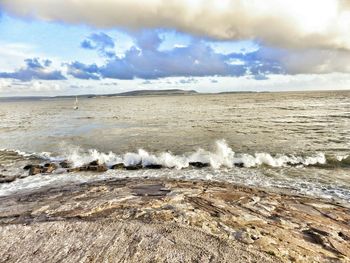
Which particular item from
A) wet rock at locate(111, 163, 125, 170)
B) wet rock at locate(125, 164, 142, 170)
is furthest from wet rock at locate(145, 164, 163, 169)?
wet rock at locate(111, 163, 125, 170)

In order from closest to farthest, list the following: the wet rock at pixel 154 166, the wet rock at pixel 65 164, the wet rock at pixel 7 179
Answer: the wet rock at pixel 7 179, the wet rock at pixel 154 166, the wet rock at pixel 65 164

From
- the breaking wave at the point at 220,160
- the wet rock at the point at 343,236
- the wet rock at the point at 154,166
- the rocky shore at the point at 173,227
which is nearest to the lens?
the rocky shore at the point at 173,227

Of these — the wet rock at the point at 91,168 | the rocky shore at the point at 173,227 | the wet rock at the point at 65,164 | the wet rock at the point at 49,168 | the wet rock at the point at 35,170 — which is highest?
the rocky shore at the point at 173,227

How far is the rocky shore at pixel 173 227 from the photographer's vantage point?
27.6 ft

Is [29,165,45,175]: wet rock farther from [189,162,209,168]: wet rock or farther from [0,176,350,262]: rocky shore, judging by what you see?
[189,162,209,168]: wet rock

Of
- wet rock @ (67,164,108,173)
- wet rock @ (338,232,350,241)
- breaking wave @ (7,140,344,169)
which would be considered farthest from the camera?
breaking wave @ (7,140,344,169)

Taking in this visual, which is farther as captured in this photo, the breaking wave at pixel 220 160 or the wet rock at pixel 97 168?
the breaking wave at pixel 220 160

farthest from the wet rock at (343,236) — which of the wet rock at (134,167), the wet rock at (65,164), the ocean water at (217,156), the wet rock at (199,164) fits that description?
the wet rock at (65,164)

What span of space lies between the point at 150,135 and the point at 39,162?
51.3ft

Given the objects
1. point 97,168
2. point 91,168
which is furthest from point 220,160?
point 91,168

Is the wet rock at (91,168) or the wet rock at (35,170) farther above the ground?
the wet rock at (91,168)

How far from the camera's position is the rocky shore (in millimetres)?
8398

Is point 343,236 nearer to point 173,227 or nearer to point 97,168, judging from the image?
point 173,227

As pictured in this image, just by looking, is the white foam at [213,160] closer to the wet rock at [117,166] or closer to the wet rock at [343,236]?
the wet rock at [117,166]
